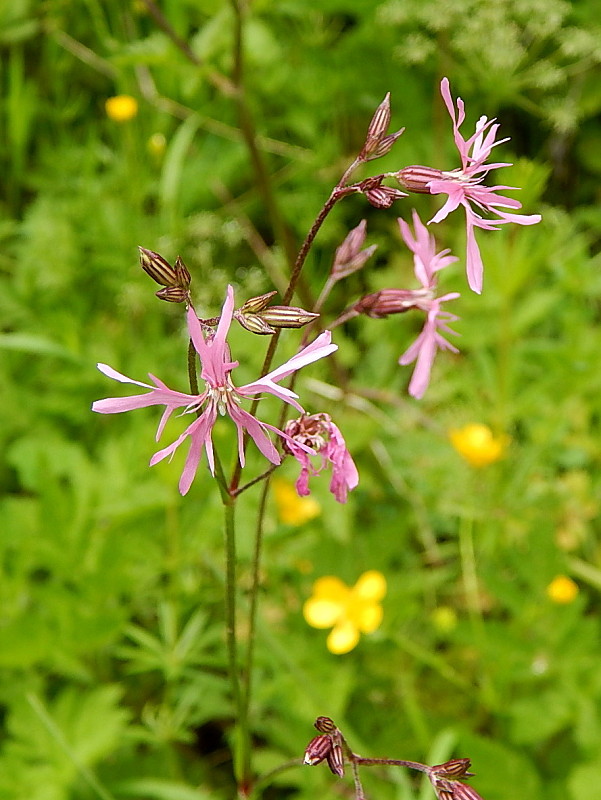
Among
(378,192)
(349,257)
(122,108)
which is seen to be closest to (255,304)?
(378,192)

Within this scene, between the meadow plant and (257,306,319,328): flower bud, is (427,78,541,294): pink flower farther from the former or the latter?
(257,306,319,328): flower bud

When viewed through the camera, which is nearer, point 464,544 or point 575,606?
point 575,606

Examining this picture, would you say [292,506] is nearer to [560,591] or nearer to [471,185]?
[560,591]

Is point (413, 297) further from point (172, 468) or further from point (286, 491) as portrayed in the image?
point (286, 491)

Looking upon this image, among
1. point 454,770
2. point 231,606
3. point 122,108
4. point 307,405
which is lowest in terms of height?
point 454,770

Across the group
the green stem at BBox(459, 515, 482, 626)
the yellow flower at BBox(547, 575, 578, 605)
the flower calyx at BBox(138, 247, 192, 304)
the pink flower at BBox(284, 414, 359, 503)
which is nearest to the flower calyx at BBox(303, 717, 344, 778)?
the pink flower at BBox(284, 414, 359, 503)

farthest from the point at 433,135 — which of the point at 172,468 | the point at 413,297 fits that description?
the point at 413,297

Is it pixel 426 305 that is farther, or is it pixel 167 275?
pixel 426 305
